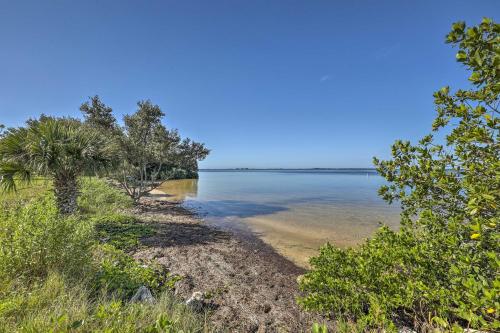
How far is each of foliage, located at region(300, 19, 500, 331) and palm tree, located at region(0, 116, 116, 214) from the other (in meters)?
7.60

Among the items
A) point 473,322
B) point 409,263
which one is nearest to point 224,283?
point 409,263

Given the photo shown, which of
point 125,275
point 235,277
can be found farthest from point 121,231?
point 235,277

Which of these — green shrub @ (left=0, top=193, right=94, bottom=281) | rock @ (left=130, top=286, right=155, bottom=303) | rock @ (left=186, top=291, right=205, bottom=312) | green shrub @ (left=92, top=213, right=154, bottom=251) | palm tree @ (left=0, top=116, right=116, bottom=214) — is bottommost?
rock @ (left=186, top=291, right=205, bottom=312)

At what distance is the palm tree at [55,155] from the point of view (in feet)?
21.5

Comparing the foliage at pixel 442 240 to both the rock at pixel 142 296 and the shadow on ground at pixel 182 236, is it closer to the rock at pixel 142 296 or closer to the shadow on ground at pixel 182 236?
the rock at pixel 142 296

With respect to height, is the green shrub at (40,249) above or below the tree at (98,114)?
below

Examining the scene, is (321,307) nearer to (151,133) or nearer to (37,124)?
(37,124)

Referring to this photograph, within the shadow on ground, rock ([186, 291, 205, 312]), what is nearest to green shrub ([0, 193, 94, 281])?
rock ([186, 291, 205, 312])

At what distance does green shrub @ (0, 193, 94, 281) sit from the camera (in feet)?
10.6

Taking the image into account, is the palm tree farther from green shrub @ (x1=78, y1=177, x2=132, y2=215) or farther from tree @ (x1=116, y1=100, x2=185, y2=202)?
tree @ (x1=116, y1=100, x2=185, y2=202)

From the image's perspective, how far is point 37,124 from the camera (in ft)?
23.8

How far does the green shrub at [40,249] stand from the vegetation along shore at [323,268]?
0.06 feet

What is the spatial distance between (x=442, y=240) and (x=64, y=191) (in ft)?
32.1

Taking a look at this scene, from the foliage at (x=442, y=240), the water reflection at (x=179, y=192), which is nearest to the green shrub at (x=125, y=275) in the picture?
the foliage at (x=442, y=240)
